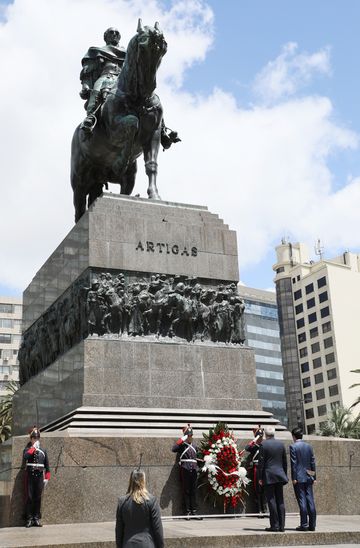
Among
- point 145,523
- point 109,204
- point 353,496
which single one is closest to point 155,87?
point 109,204

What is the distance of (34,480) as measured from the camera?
1397cm

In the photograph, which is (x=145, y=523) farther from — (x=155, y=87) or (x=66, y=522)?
(x=155, y=87)

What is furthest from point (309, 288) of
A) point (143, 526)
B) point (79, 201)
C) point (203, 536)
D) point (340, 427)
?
point (143, 526)

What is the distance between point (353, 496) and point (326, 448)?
3.99 ft

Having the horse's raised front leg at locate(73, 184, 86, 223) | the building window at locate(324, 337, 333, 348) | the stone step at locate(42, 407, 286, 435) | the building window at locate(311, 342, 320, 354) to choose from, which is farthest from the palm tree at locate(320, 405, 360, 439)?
the stone step at locate(42, 407, 286, 435)

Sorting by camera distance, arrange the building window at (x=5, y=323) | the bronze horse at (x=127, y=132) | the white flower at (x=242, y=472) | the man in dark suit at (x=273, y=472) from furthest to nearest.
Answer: the building window at (x=5, y=323) → the bronze horse at (x=127, y=132) → the white flower at (x=242, y=472) → the man in dark suit at (x=273, y=472)

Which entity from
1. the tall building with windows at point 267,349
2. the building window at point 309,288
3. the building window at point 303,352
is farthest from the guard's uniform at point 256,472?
the building window at point 309,288

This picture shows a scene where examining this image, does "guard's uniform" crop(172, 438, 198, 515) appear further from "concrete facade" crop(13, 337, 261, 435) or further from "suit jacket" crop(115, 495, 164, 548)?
"suit jacket" crop(115, 495, 164, 548)

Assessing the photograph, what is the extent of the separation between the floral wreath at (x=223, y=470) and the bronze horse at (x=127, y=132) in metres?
7.34

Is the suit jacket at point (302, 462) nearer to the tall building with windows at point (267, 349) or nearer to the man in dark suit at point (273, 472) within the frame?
the man in dark suit at point (273, 472)

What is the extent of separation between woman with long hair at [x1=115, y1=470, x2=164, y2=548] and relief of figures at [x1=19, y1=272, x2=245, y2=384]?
1041 centimetres

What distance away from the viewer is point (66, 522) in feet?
47.0

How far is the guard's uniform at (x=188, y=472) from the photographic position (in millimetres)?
15039

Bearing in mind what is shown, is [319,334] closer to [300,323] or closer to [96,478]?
[300,323]
